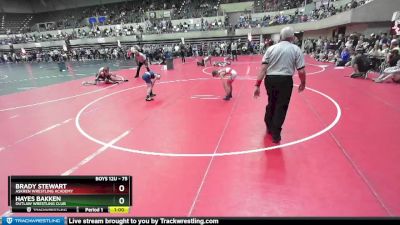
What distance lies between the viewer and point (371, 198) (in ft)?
11.0

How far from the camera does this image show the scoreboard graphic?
2.43 meters

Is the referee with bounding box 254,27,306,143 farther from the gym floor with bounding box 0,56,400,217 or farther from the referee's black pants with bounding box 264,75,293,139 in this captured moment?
the gym floor with bounding box 0,56,400,217

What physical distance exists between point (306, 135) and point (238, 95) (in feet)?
13.3

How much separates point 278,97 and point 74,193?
3.68 meters

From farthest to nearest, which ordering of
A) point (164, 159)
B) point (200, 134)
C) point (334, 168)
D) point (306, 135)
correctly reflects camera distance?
point (200, 134)
point (306, 135)
point (164, 159)
point (334, 168)

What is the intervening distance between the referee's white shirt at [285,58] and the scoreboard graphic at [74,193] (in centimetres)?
341

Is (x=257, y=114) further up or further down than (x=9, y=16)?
further down

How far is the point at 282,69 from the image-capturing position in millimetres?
4801

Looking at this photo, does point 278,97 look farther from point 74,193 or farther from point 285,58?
point 74,193

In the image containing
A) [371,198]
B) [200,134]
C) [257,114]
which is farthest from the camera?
[257,114]

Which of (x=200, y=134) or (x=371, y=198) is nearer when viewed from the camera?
(x=371, y=198)

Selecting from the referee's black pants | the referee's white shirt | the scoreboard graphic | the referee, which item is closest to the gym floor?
the referee's black pants

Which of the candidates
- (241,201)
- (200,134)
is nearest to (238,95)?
(200,134)

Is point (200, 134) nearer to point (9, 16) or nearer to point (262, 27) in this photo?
point (262, 27)
